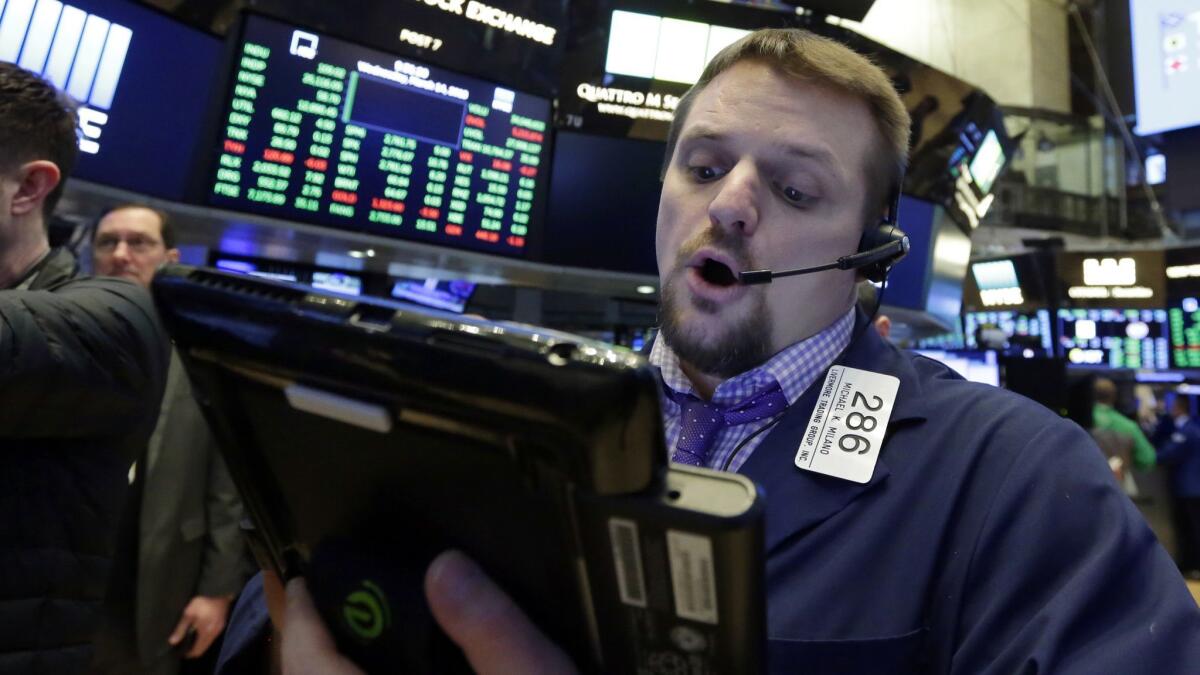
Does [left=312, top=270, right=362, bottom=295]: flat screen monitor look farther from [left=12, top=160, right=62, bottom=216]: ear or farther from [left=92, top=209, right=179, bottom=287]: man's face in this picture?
[left=12, top=160, right=62, bottom=216]: ear

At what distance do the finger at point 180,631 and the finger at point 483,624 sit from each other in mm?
1842

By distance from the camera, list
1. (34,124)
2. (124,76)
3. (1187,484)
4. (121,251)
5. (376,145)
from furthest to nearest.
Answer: (1187,484), (376,145), (124,76), (121,251), (34,124)

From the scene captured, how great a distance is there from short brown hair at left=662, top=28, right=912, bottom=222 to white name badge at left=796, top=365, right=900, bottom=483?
29 centimetres

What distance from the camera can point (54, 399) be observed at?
1.14 meters

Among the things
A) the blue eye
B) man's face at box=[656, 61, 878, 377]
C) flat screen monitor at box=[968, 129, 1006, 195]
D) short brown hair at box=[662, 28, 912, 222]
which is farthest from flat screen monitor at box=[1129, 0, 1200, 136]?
the blue eye

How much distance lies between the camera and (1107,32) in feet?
32.0

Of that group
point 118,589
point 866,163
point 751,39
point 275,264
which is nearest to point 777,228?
point 866,163

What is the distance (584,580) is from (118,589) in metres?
1.95

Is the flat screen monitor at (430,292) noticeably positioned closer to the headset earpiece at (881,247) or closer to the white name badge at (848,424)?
the headset earpiece at (881,247)

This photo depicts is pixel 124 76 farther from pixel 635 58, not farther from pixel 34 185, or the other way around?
pixel 635 58

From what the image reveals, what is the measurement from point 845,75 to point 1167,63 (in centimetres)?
301

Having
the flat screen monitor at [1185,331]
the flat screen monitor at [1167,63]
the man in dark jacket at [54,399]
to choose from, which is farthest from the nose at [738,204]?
the flat screen monitor at [1185,331]

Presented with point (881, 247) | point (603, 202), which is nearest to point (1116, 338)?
point (603, 202)

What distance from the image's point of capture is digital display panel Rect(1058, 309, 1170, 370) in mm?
6824
